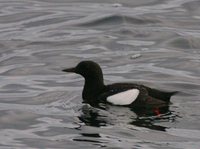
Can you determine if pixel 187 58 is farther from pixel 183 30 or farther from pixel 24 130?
pixel 24 130

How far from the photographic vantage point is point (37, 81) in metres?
17.5

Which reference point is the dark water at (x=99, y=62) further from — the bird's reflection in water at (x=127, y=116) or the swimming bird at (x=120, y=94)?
the swimming bird at (x=120, y=94)

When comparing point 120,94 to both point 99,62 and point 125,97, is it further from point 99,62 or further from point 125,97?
point 99,62

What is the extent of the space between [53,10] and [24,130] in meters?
11.0

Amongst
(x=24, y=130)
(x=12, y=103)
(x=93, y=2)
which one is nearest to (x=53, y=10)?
(x=93, y=2)

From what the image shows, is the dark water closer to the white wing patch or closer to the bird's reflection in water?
the bird's reflection in water

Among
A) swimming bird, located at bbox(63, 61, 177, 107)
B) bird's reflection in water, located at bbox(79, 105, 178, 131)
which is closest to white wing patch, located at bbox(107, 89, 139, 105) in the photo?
swimming bird, located at bbox(63, 61, 177, 107)

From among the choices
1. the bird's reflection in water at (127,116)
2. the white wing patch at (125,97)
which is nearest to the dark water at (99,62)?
the bird's reflection in water at (127,116)

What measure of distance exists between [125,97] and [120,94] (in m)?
0.11

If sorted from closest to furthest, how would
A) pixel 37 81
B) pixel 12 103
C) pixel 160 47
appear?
pixel 12 103, pixel 37 81, pixel 160 47

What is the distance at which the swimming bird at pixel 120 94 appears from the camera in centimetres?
1499

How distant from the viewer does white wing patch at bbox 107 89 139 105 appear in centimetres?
1505

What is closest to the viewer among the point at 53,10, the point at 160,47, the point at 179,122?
the point at 179,122

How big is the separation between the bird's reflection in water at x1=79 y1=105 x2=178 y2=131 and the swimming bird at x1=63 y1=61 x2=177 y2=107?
0.12 metres
